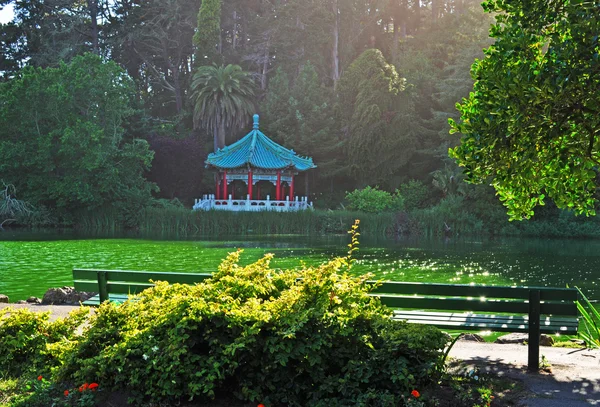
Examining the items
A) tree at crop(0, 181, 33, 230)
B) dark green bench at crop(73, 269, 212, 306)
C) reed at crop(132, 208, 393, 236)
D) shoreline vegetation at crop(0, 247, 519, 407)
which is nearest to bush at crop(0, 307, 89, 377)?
shoreline vegetation at crop(0, 247, 519, 407)

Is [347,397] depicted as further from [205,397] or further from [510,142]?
[510,142]

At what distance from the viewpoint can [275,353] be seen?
15.6 feet

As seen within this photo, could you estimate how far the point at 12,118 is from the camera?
37.2m

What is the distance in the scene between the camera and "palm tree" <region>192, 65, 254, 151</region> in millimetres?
49156

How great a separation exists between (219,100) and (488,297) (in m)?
45.1

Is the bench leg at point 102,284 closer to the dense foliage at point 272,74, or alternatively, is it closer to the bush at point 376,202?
the dense foliage at point 272,74

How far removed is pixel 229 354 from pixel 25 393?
1.73 m

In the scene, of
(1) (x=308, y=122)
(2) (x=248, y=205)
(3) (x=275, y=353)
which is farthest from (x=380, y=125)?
(3) (x=275, y=353)

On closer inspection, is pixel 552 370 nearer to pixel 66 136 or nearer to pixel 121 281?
pixel 121 281

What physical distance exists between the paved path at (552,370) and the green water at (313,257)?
350 inches

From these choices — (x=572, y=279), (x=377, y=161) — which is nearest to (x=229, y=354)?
(x=572, y=279)

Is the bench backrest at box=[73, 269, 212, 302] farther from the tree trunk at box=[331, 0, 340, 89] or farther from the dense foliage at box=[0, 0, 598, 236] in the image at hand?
the tree trunk at box=[331, 0, 340, 89]

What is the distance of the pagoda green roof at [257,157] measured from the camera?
139ft

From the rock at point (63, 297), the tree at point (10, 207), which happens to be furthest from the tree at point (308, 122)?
the rock at point (63, 297)
